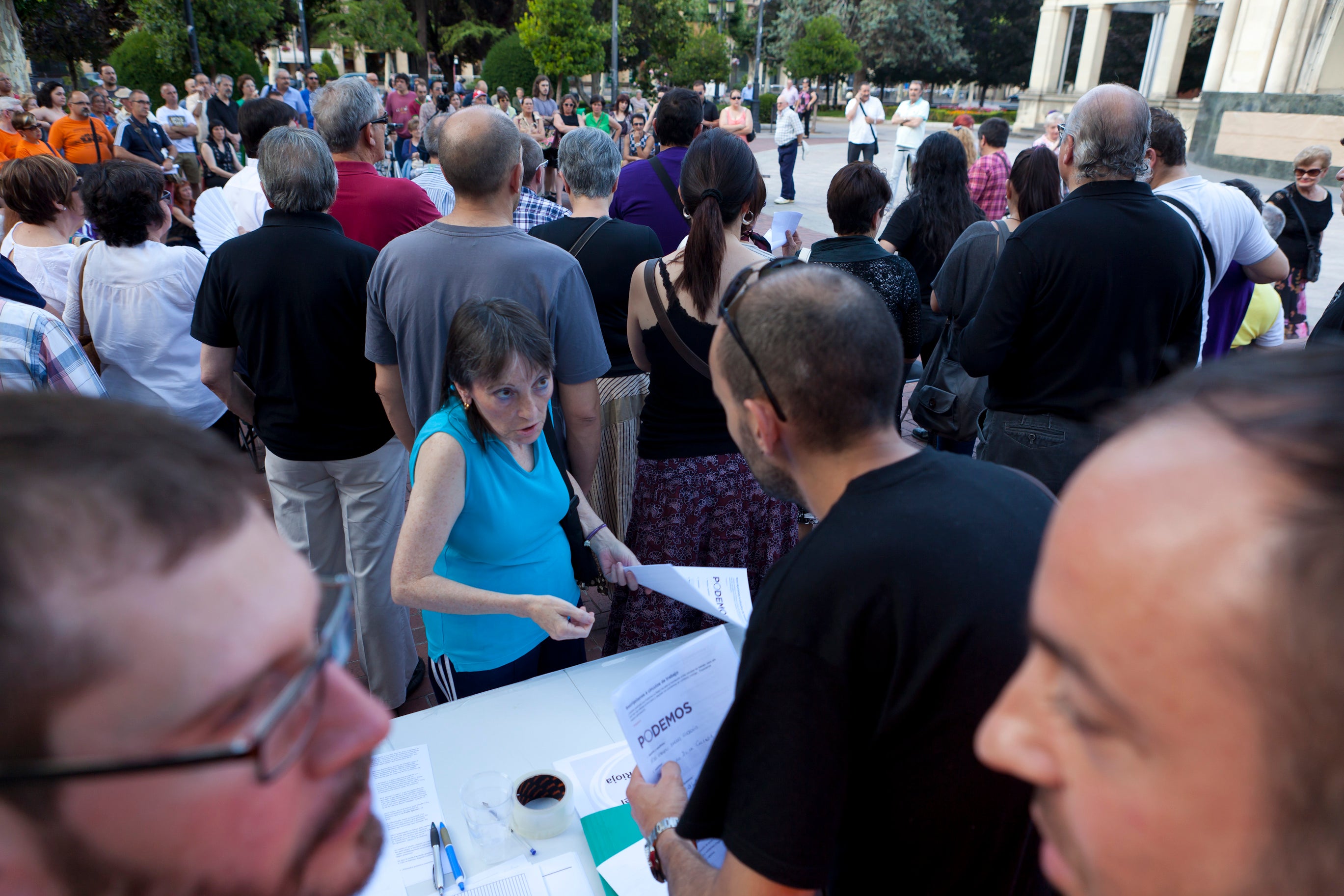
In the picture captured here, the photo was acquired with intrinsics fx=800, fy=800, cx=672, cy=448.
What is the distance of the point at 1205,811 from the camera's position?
21.2 inches

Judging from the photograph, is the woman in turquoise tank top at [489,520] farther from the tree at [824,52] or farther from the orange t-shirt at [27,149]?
the tree at [824,52]

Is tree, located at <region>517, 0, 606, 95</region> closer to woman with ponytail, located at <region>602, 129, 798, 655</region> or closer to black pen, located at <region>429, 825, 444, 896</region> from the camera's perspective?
woman with ponytail, located at <region>602, 129, 798, 655</region>

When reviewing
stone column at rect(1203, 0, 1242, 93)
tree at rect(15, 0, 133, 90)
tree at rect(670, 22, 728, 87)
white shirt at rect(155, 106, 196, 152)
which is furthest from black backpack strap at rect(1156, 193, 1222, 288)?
tree at rect(15, 0, 133, 90)

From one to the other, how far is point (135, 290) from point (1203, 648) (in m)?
4.06

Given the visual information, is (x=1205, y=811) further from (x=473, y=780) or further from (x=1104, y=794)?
(x=473, y=780)

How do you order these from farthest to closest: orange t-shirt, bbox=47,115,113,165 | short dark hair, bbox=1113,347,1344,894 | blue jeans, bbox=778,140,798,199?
blue jeans, bbox=778,140,798,199
orange t-shirt, bbox=47,115,113,165
short dark hair, bbox=1113,347,1344,894

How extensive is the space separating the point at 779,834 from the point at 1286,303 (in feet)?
20.9

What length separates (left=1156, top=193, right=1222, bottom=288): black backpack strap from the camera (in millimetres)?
3119

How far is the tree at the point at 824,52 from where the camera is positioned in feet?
98.4

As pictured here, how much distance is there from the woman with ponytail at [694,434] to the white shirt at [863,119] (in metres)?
10.4

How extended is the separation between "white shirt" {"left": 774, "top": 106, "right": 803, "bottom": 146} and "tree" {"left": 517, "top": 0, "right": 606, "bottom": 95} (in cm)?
976

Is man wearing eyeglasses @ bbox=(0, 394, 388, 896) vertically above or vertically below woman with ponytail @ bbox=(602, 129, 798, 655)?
above

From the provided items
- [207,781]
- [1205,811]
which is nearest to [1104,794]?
[1205,811]

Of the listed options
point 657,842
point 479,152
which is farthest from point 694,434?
point 657,842
